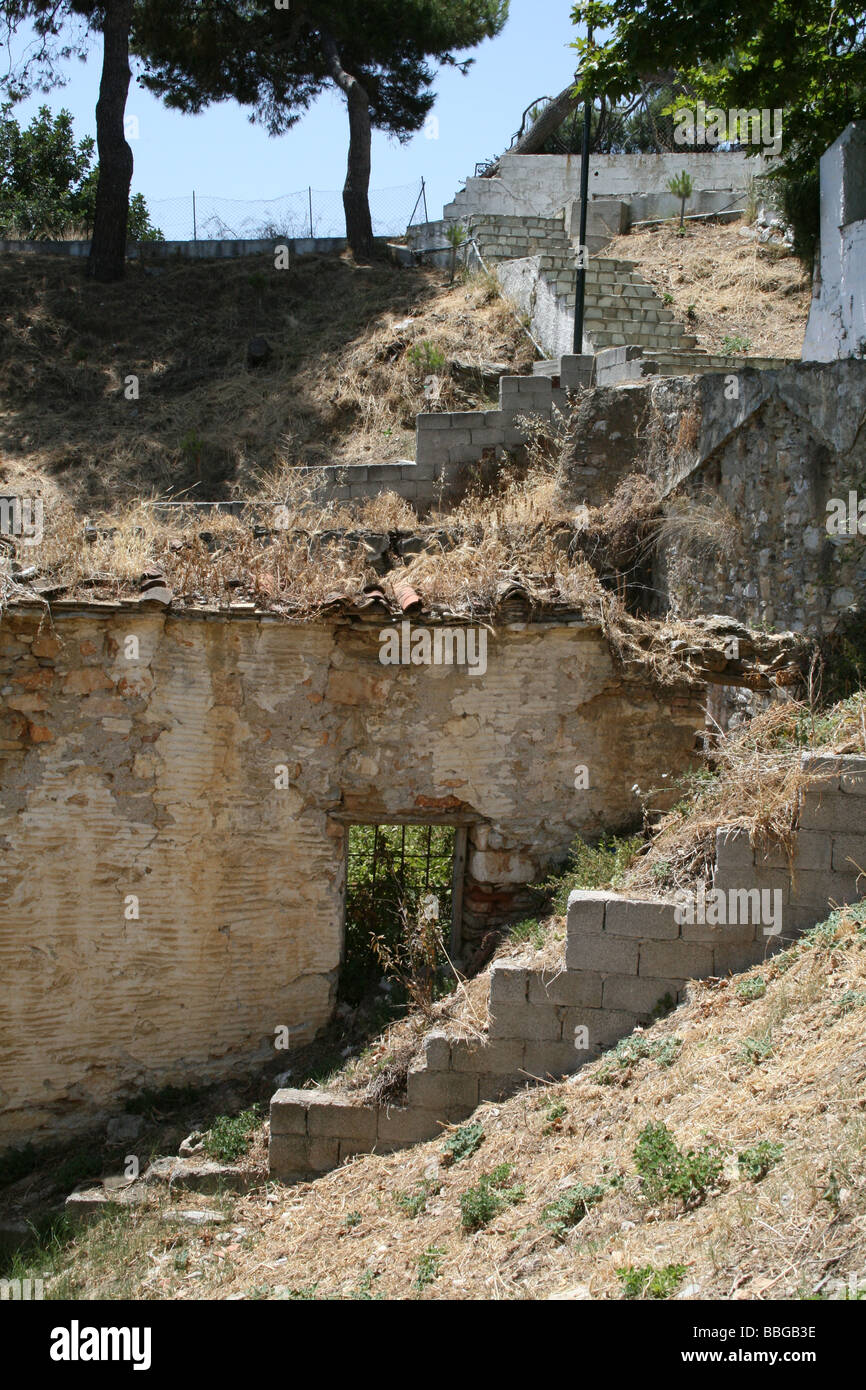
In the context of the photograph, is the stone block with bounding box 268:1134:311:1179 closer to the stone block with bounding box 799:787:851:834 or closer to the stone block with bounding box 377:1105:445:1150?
the stone block with bounding box 377:1105:445:1150

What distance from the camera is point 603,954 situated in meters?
6.12

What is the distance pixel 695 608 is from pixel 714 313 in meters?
7.65

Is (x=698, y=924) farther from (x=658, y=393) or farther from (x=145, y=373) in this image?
(x=145, y=373)

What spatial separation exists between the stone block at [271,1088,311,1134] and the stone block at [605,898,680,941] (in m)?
2.14

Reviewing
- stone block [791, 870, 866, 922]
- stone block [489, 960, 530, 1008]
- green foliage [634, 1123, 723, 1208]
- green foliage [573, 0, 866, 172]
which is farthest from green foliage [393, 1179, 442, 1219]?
green foliage [573, 0, 866, 172]

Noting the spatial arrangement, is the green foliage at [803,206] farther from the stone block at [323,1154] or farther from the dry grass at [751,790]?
the stone block at [323,1154]

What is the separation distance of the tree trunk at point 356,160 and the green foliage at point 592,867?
1410 centimetres

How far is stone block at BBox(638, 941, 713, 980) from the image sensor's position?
6.02 meters

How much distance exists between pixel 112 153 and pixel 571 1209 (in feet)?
56.4

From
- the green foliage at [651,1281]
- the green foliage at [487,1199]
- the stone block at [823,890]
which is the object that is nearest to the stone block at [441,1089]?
the green foliage at [487,1199]

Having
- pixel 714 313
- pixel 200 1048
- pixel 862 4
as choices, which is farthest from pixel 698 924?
pixel 714 313

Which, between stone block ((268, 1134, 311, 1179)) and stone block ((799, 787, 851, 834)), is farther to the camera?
stone block ((268, 1134, 311, 1179))

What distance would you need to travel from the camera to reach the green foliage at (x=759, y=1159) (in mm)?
4391

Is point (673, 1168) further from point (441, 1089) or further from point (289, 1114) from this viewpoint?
point (289, 1114)
